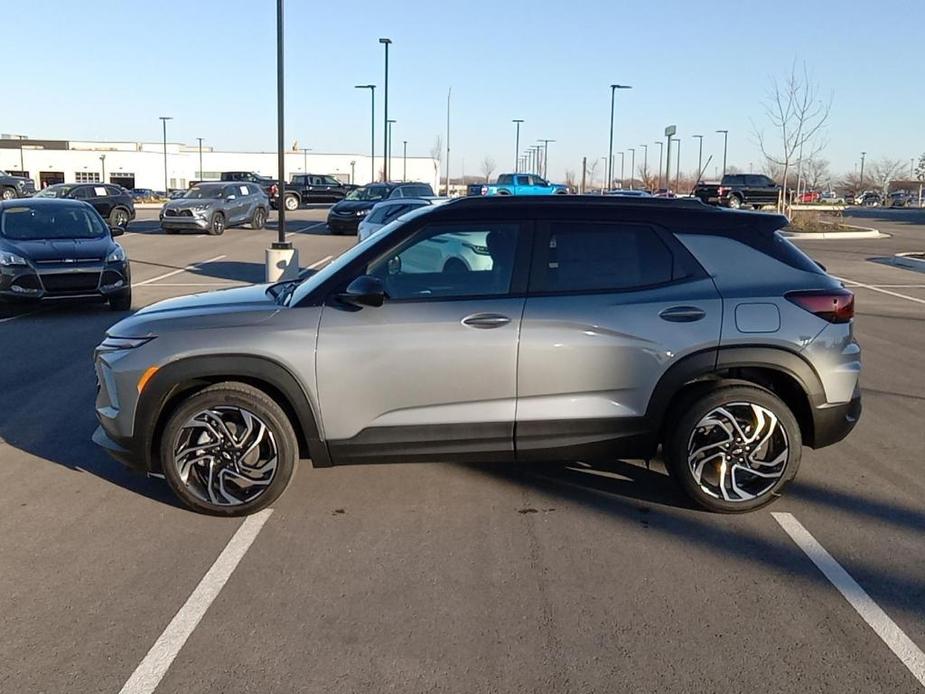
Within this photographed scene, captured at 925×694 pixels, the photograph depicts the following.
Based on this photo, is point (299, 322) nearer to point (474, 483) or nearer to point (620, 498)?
point (474, 483)

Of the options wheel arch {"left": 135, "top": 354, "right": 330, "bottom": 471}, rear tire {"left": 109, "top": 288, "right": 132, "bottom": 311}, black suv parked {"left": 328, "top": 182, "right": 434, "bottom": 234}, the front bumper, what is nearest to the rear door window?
wheel arch {"left": 135, "top": 354, "right": 330, "bottom": 471}

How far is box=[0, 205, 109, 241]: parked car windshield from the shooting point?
38.9 ft

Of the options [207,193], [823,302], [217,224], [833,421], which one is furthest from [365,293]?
[207,193]

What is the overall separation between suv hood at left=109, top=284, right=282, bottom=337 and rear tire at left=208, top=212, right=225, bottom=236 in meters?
23.0

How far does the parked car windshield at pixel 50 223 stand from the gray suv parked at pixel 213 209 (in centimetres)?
1441

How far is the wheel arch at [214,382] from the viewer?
4.52 metres

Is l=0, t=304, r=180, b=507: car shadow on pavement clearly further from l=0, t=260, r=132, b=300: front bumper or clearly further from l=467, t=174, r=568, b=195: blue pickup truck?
A: l=467, t=174, r=568, b=195: blue pickup truck

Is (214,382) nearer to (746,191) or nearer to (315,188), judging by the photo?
(746,191)

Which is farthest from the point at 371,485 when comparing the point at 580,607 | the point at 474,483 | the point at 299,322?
the point at 580,607

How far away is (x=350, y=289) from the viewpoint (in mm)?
4555

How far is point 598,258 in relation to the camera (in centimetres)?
476

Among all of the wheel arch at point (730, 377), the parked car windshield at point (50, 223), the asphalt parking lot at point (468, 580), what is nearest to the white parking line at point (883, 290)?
the asphalt parking lot at point (468, 580)

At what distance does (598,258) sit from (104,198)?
98.0 ft

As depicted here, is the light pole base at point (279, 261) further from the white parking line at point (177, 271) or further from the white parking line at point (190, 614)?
the white parking line at point (190, 614)
